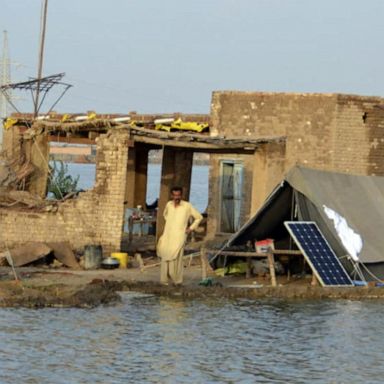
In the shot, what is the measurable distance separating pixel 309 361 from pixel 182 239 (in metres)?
3.90

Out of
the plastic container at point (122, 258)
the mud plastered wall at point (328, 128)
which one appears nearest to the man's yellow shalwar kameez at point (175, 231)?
the plastic container at point (122, 258)

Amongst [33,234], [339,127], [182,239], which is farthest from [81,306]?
[339,127]

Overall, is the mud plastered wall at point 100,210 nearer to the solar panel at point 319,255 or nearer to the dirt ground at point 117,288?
the dirt ground at point 117,288

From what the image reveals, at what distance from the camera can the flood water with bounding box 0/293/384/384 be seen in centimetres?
1098

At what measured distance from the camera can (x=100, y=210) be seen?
19.2 meters

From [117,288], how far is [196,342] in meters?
3.24

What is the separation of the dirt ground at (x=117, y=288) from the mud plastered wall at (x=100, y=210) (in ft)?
5.01

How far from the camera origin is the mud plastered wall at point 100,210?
1909 centimetres

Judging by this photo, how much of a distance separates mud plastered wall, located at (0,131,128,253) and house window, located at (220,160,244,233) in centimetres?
627

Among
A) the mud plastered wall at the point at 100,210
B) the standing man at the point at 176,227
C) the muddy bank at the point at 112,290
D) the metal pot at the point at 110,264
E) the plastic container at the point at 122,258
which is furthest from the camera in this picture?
the mud plastered wall at the point at 100,210

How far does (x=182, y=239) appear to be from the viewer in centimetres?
1534

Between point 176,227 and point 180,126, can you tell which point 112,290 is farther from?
point 180,126

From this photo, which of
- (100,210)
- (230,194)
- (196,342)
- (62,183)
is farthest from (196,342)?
(230,194)

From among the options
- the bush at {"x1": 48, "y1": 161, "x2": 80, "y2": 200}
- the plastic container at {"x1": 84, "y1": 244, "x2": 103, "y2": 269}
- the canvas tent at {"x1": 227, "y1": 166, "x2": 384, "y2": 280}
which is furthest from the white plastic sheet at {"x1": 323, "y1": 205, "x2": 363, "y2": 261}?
the bush at {"x1": 48, "y1": 161, "x2": 80, "y2": 200}
